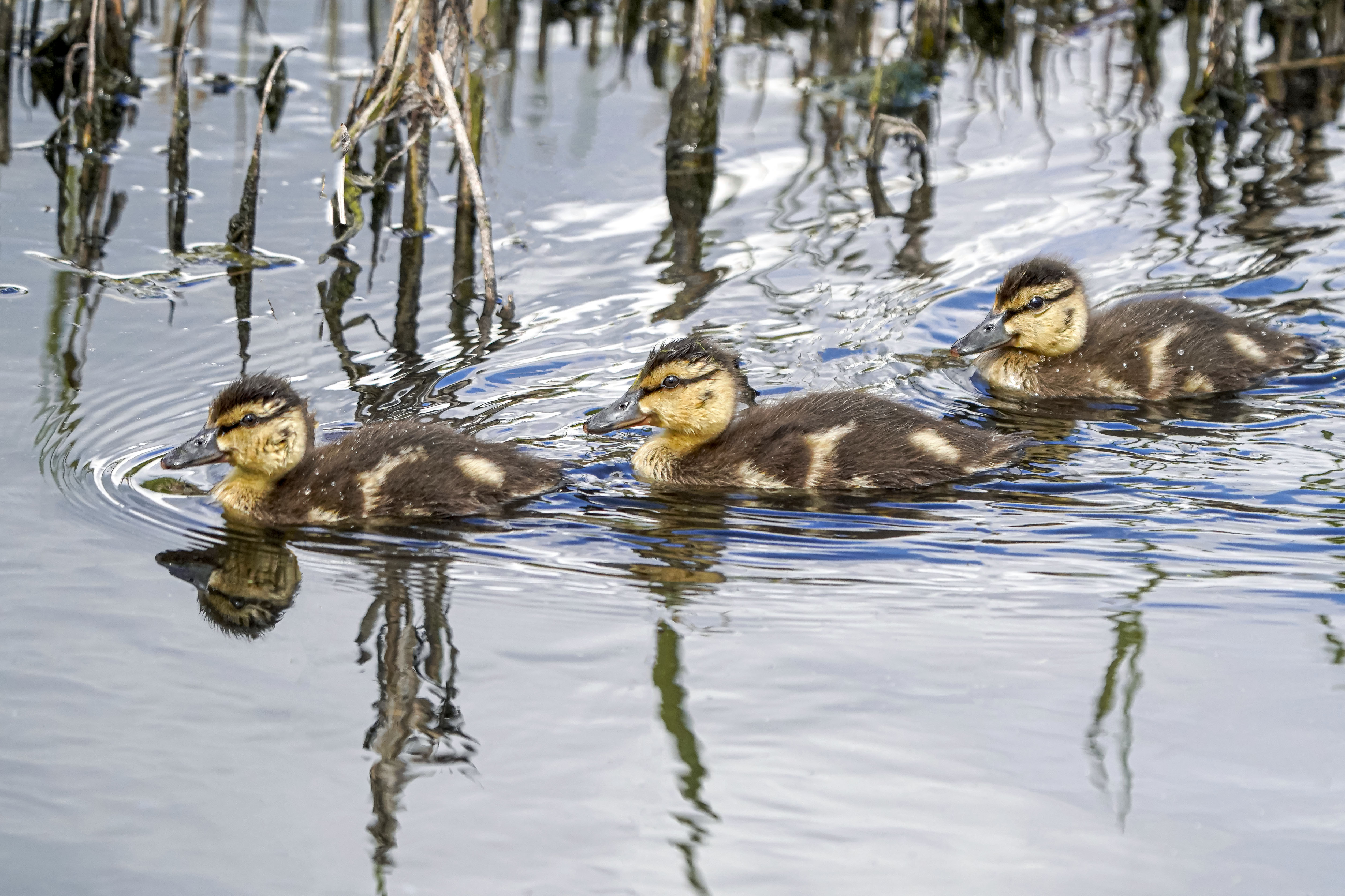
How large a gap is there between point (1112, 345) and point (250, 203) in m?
3.10

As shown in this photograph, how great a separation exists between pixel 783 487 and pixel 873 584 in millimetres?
768

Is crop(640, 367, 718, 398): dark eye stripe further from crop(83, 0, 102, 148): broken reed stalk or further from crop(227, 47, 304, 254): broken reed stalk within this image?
crop(83, 0, 102, 148): broken reed stalk

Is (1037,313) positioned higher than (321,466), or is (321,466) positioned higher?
(1037,313)

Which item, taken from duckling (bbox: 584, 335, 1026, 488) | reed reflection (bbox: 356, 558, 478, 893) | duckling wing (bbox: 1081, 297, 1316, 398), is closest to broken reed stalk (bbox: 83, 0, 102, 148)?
duckling (bbox: 584, 335, 1026, 488)

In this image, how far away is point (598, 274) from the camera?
6.20m

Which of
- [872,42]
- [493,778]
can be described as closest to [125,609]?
[493,778]

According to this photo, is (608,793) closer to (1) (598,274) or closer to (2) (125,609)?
(2) (125,609)

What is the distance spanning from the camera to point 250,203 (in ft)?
19.5

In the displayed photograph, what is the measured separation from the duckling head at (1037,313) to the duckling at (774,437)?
78cm

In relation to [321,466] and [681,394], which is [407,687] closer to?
[321,466]

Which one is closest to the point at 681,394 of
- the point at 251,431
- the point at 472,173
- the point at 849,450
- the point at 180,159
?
the point at 849,450

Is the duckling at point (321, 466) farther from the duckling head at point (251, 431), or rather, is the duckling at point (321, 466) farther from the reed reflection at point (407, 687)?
the reed reflection at point (407, 687)

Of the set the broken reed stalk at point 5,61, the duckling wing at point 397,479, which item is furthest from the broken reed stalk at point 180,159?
the duckling wing at point 397,479

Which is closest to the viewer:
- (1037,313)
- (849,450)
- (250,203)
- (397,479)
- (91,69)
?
(397,479)
